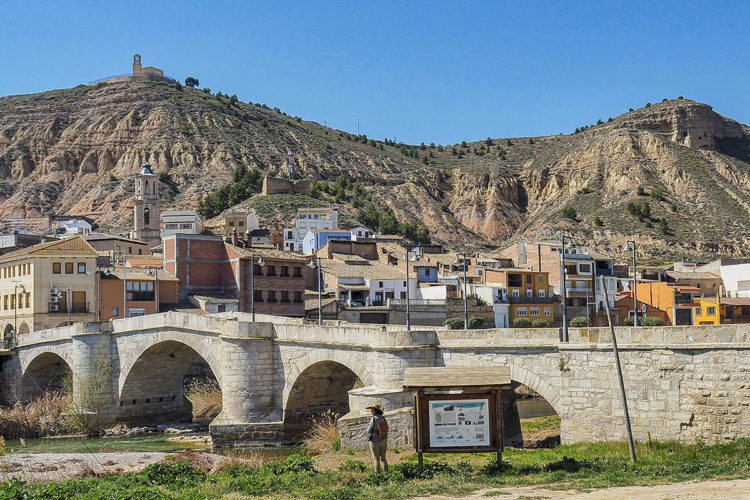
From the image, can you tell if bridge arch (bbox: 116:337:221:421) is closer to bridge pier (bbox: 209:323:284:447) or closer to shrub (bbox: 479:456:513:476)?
bridge pier (bbox: 209:323:284:447)

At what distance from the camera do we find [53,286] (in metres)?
51.0

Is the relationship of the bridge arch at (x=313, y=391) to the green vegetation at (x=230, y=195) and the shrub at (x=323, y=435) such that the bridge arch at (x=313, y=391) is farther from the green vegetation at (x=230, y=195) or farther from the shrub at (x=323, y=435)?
the green vegetation at (x=230, y=195)

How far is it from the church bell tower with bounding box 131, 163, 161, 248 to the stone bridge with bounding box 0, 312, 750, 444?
48.3 m

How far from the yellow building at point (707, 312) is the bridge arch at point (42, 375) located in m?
38.6

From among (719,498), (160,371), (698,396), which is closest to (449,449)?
(719,498)

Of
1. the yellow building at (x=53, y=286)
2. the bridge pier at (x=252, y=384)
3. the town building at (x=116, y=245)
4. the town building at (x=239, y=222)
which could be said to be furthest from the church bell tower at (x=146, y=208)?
the bridge pier at (x=252, y=384)

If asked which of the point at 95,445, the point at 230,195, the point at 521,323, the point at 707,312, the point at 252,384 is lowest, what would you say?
the point at 95,445

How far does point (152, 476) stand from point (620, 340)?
445 inches

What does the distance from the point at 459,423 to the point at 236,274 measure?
41.2 meters

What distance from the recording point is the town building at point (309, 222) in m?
90.5

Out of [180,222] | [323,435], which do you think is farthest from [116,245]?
[323,435]

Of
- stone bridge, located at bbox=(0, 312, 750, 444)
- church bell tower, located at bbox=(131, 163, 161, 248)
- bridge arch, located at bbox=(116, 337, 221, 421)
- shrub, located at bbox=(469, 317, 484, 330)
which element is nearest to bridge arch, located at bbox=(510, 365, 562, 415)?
stone bridge, located at bbox=(0, 312, 750, 444)

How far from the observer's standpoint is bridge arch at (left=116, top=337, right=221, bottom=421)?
39.7 meters

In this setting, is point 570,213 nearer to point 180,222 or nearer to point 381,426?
point 180,222
